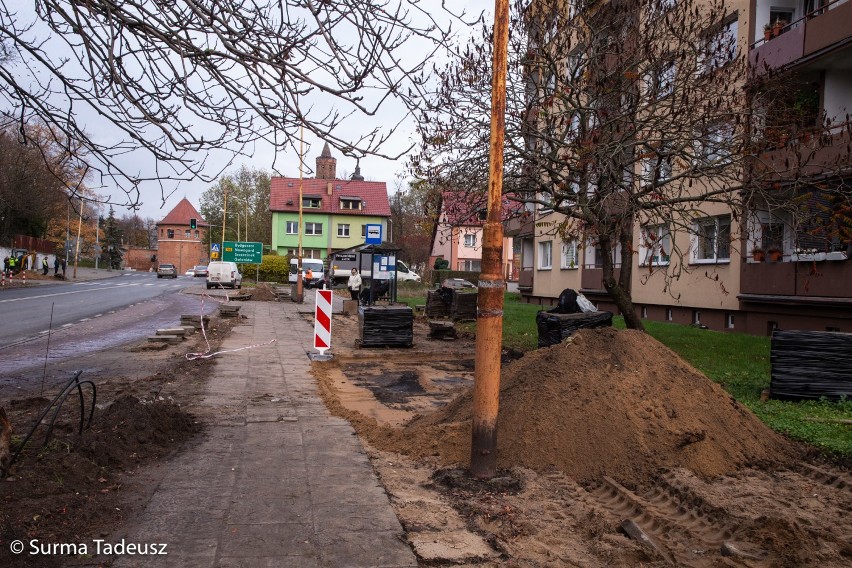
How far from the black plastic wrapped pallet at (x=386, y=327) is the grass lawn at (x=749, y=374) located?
7.97 feet

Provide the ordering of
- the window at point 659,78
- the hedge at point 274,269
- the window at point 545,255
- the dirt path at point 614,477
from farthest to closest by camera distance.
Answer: the hedge at point 274,269, the window at point 545,255, the window at point 659,78, the dirt path at point 614,477

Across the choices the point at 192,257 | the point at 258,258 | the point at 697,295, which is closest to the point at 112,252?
the point at 192,257

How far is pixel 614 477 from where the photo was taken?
17.1 feet

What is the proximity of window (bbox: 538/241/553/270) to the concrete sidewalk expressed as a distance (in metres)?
25.8

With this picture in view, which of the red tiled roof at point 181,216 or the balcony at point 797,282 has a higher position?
the red tiled roof at point 181,216

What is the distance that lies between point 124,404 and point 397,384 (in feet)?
17.8

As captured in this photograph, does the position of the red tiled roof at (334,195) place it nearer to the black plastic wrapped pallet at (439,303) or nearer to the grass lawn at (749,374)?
the black plastic wrapped pallet at (439,303)

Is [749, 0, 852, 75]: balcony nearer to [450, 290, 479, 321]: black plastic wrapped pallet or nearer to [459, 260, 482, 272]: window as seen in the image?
[450, 290, 479, 321]: black plastic wrapped pallet

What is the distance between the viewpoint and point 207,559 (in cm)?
354

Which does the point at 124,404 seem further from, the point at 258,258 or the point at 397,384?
the point at 258,258

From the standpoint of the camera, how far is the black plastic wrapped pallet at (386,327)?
1525 cm

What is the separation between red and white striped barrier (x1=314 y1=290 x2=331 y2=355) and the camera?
12133 millimetres

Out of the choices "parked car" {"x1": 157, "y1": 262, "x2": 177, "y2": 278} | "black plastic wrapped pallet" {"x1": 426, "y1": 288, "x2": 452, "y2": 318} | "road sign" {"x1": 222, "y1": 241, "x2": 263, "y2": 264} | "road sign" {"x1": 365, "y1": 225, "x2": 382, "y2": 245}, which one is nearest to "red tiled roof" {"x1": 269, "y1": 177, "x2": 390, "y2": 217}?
"parked car" {"x1": 157, "y1": 262, "x2": 177, "y2": 278}

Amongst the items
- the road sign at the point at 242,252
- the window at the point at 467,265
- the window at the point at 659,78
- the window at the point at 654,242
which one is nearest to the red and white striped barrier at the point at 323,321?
the window at the point at 654,242
